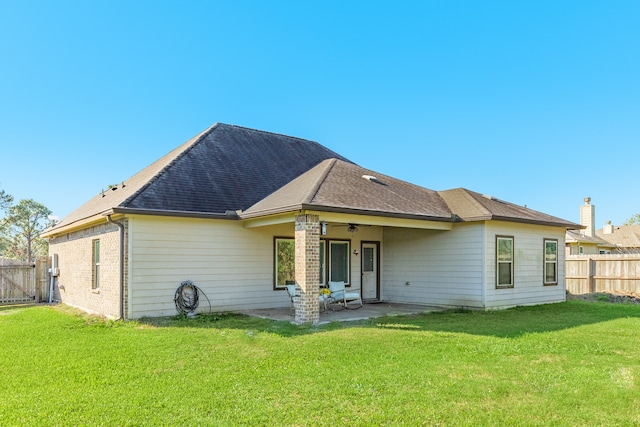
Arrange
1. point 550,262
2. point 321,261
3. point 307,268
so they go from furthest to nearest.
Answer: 1. point 550,262
2. point 321,261
3. point 307,268

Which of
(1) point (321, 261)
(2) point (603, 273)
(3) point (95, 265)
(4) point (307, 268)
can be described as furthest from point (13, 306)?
(2) point (603, 273)

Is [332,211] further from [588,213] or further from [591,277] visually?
[588,213]

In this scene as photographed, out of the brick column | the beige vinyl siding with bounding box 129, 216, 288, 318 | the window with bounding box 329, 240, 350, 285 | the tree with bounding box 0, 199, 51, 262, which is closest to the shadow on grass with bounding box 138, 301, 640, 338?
the brick column

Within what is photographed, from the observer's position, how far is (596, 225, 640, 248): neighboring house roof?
31.1 m

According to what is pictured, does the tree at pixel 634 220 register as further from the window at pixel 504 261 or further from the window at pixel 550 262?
the window at pixel 504 261

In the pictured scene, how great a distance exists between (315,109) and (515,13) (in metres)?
8.69

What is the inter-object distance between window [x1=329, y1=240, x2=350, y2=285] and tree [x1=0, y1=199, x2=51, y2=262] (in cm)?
3620

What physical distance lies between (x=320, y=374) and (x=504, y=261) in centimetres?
867

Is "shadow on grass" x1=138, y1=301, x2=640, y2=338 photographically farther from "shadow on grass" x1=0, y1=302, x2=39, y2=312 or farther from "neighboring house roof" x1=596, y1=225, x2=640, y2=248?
"neighboring house roof" x1=596, y1=225, x2=640, y2=248

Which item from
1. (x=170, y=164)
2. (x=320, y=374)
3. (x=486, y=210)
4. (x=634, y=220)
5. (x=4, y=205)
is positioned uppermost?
(x=170, y=164)

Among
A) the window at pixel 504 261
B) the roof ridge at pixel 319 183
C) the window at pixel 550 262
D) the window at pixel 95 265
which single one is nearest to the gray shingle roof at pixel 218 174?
the window at pixel 95 265

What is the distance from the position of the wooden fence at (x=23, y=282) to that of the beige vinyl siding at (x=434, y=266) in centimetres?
1241

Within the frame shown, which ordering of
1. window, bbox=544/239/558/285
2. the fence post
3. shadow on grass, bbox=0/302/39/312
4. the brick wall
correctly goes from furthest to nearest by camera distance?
the fence post < shadow on grass, bbox=0/302/39/312 < window, bbox=544/239/558/285 < the brick wall

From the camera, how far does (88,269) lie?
1248 centimetres
